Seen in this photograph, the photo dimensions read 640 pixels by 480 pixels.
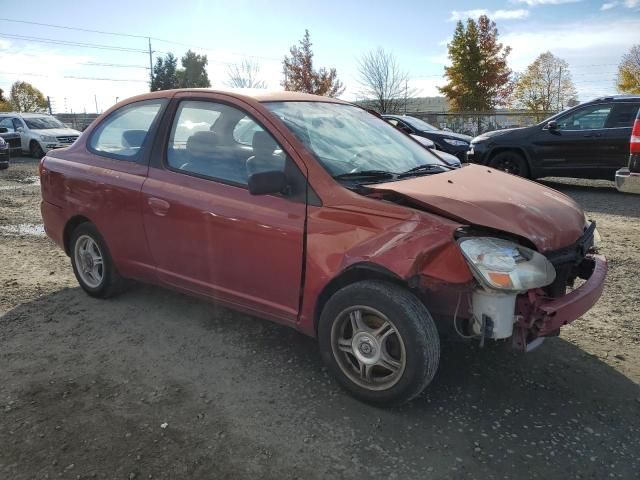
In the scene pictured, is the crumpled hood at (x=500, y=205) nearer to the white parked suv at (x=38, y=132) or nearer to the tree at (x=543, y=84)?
the white parked suv at (x=38, y=132)

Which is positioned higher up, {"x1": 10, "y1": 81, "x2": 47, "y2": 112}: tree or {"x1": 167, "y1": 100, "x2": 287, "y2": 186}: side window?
{"x1": 10, "y1": 81, "x2": 47, "y2": 112}: tree

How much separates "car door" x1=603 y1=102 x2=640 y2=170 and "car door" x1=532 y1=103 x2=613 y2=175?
0.08m

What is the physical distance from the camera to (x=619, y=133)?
367 inches

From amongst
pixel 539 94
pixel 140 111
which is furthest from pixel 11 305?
pixel 539 94

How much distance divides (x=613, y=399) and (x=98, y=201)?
3.72 meters

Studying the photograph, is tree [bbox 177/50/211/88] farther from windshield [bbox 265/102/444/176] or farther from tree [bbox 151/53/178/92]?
windshield [bbox 265/102/444/176]

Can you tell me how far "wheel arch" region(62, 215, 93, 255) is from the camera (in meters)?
4.36

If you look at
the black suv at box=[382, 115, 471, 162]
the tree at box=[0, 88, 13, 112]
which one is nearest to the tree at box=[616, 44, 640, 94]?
the black suv at box=[382, 115, 471, 162]

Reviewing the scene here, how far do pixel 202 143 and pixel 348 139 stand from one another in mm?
989

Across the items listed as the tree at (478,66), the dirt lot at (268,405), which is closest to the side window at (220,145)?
the dirt lot at (268,405)

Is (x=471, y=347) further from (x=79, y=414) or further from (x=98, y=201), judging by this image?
(x=98, y=201)

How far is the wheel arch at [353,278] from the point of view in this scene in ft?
9.05

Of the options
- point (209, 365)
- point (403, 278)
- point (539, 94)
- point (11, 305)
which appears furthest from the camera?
point (539, 94)

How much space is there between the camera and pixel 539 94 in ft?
152
